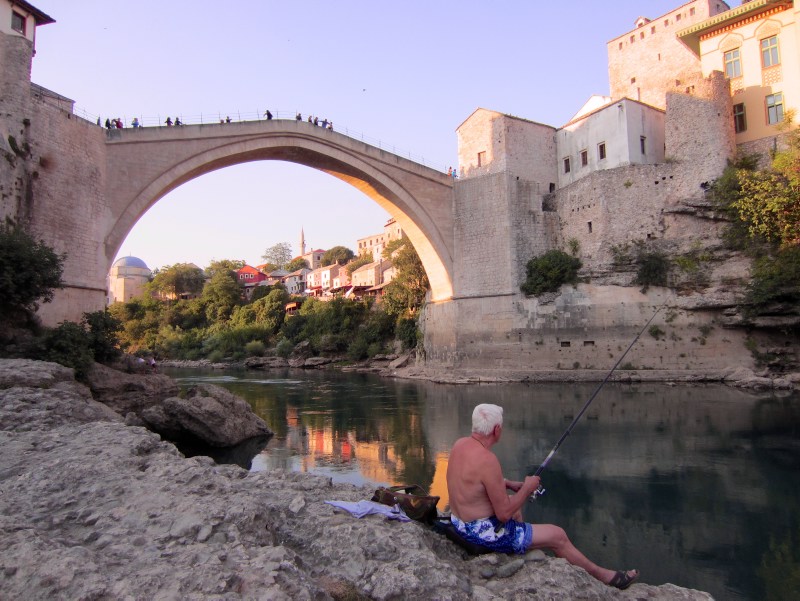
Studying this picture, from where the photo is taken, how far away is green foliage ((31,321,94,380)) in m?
9.62

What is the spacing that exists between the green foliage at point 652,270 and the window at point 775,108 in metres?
5.08

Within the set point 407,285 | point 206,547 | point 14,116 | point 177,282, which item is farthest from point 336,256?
point 206,547

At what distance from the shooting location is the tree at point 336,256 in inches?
2511

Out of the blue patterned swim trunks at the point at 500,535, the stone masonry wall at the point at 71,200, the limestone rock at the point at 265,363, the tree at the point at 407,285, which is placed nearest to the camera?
the blue patterned swim trunks at the point at 500,535

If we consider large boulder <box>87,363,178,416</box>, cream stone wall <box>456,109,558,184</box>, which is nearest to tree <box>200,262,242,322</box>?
cream stone wall <box>456,109,558,184</box>

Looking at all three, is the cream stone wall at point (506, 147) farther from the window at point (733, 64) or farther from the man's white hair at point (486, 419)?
the man's white hair at point (486, 419)

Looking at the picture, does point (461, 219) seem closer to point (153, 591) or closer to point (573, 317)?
point (573, 317)

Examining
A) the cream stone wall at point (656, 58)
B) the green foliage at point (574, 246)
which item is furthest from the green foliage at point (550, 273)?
the cream stone wall at point (656, 58)

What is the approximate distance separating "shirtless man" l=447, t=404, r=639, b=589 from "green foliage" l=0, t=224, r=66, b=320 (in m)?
9.69

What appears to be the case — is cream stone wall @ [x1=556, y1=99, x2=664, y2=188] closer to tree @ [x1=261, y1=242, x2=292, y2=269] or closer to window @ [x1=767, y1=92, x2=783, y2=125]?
window @ [x1=767, y1=92, x2=783, y2=125]

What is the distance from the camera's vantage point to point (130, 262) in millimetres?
57375

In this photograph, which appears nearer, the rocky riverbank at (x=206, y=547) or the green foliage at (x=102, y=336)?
the rocky riverbank at (x=206, y=547)

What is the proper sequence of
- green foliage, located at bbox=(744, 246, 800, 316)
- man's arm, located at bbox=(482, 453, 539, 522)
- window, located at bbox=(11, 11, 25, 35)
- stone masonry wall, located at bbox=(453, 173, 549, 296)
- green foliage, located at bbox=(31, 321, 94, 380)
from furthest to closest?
1. stone masonry wall, located at bbox=(453, 173, 549, 296)
2. green foliage, located at bbox=(744, 246, 800, 316)
3. window, located at bbox=(11, 11, 25, 35)
4. green foliage, located at bbox=(31, 321, 94, 380)
5. man's arm, located at bbox=(482, 453, 539, 522)

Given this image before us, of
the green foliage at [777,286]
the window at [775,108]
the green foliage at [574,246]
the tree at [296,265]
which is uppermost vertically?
the tree at [296,265]
